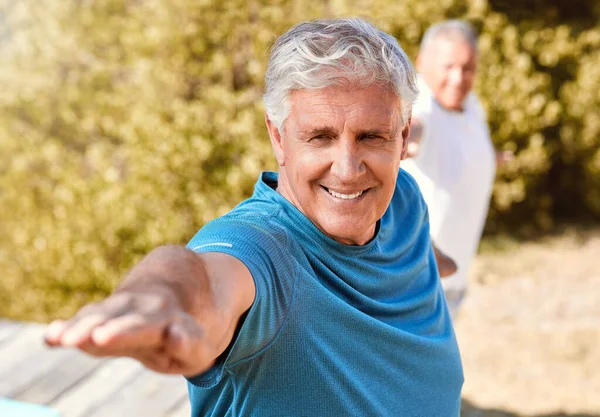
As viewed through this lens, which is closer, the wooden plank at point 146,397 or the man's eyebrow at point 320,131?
the man's eyebrow at point 320,131

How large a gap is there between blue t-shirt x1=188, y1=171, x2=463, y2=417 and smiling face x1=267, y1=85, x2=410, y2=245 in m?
0.04

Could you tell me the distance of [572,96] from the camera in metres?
6.63

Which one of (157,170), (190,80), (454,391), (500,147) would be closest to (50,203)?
(157,170)

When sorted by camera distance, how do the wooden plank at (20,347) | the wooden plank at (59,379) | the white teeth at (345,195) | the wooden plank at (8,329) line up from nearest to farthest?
the white teeth at (345,195) < the wooden plank at (59,379) < the wooden plank at (20,347) < the wooden plank at (8,329)

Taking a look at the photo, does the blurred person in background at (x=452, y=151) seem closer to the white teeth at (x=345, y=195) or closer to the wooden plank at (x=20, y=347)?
the white teeth at (x=345, y=195)

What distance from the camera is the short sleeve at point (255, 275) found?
1.23 metres

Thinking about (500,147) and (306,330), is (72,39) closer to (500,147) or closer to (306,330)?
(500,147)

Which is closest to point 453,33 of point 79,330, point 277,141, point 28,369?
point 277,141

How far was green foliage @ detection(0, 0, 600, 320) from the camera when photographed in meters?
5.11

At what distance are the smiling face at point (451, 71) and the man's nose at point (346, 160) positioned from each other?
6.46ft

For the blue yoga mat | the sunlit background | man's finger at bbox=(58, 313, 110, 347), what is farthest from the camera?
the sunlit background

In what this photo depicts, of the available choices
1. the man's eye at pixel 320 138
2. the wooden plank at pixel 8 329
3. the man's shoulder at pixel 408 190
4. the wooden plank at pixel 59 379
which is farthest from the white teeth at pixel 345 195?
the wooden plank at pixel 8 329

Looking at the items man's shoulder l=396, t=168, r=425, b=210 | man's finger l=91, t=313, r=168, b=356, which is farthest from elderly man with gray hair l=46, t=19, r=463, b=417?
man's shoulder l=396, t=168, r=425, b=210

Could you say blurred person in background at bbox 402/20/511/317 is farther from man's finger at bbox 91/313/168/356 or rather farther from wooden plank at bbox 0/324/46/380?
man's finger at bbox 91/313/168/356
